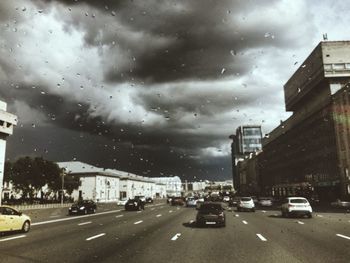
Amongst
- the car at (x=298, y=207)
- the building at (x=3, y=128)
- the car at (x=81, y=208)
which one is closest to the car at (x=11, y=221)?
the car at (x=81, y=208)

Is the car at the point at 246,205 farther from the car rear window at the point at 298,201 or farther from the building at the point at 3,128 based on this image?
the building at the point at 3,128

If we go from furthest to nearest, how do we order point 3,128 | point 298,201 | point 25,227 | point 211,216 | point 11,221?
point 3,128 → point 298,201 → point 211,216 → point 25,227 → point 11,221

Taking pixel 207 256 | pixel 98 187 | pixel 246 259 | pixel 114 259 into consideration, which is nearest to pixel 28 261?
pixel 114 259

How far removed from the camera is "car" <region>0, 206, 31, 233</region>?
17.5m

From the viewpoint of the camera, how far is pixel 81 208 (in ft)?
123

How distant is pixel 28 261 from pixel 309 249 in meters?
8.65

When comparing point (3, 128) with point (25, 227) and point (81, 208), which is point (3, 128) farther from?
point (25, 227)

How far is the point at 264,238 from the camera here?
14977mm

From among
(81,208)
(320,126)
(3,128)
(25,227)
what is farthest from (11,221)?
(320,126)

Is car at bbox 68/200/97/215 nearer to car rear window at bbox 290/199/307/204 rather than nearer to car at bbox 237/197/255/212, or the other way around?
car at bbox 237/197/255/212

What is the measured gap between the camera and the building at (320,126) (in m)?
61.5

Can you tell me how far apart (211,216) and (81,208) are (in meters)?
20.9

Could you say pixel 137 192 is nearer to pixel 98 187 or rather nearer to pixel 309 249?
pixel 98 187

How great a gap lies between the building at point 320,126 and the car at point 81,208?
41008mm
